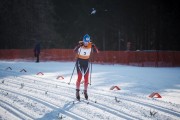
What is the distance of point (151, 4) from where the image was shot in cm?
4653

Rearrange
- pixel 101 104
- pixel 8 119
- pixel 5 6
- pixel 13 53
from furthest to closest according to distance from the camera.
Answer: pixel 5 6
pixel 13 53
pixel 101 104
pixel 8 119

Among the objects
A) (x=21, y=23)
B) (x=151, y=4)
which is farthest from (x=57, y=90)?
(x=21, y=23)

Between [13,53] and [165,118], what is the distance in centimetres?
3295

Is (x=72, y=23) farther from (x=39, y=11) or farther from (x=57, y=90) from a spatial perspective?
(x=57, y=90)

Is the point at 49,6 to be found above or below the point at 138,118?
above

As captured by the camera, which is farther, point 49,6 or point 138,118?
point 49,6

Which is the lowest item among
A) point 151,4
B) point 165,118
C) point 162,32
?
point 165,118

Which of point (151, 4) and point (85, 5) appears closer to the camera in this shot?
point (151, 4)

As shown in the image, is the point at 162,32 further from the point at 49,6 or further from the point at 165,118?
the point at 165,118

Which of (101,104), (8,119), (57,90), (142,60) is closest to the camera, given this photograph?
(8,119)

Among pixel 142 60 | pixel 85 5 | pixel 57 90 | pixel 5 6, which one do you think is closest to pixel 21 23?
pixel 5 6

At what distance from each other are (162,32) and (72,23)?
17.2m

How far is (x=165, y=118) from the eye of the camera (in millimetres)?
6789

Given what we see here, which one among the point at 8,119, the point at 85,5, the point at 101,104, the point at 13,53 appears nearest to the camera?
the point at 8,119
